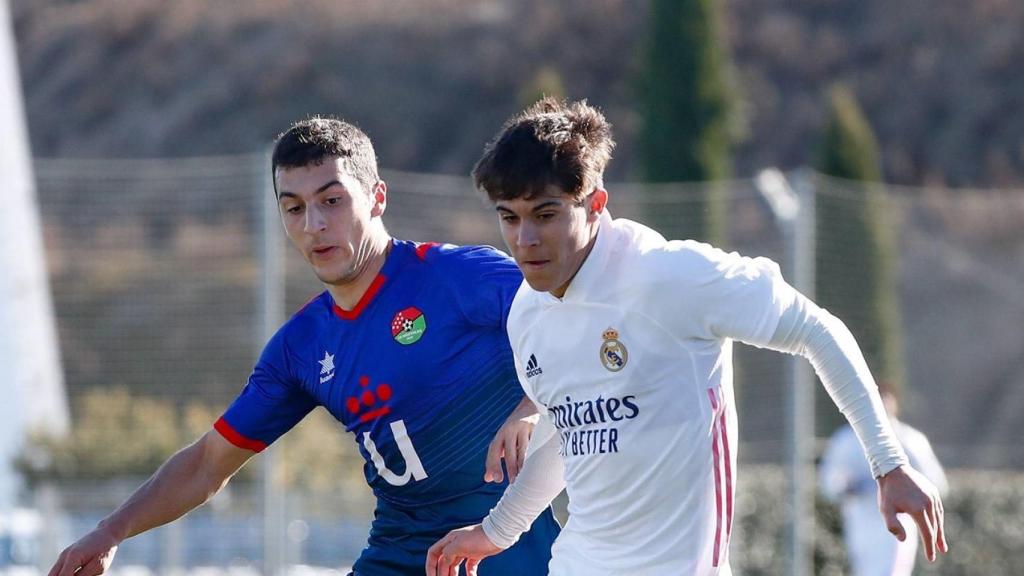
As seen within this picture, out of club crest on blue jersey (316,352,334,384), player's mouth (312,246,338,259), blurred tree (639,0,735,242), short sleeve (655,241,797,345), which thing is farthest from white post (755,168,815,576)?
blurred tree (639,0,735,242)

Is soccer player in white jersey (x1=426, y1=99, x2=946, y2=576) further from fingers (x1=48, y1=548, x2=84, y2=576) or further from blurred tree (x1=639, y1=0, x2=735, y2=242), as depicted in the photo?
blurred tree (x1=639, y1=0, x2=735, y2=242)

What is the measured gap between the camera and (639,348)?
11.7 feet

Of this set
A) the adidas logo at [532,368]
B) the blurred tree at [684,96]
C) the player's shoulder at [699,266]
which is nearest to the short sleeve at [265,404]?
the adidas logo at [532,368]

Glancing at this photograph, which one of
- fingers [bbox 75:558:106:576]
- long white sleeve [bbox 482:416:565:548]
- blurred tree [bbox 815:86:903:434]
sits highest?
blurred tree [bbox 815:86:903:434]

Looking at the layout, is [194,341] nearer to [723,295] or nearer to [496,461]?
[496,461]

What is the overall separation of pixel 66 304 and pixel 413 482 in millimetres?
7022

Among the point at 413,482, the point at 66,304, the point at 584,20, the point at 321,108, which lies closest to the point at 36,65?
the point at 321,108

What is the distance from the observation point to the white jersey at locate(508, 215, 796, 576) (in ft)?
11.5

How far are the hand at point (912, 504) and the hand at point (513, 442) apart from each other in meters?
0.92

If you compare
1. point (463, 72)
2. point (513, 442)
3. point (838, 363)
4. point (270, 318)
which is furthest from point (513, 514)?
point (463, 72)

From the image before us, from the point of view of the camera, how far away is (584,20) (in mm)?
37000

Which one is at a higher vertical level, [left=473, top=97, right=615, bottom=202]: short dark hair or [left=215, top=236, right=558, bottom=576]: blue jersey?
[left=473, top=97, right=615, bottom=202]: short dark hair

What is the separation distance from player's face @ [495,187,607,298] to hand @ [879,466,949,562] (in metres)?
0.83

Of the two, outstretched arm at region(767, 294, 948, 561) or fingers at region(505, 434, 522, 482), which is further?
fingers at region(505, 434, 522, 482)
